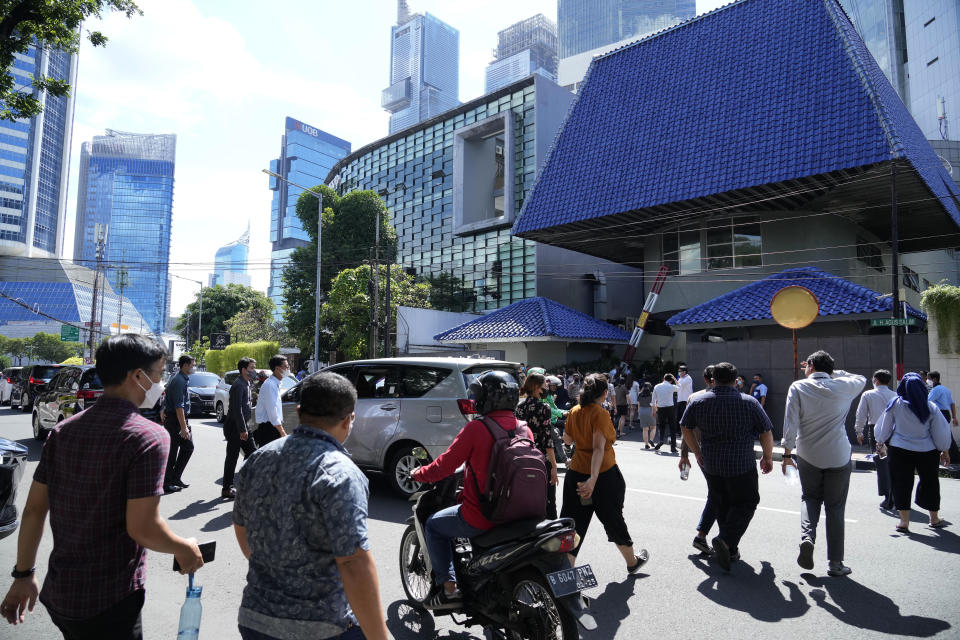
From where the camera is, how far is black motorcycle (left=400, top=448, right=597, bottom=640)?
3.04m

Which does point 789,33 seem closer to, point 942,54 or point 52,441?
point 52,441

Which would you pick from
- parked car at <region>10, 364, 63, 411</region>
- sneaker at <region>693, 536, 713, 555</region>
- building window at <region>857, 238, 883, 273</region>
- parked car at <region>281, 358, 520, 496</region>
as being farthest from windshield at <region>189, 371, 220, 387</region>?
building window at <region>857, 238, 883, 273</region>

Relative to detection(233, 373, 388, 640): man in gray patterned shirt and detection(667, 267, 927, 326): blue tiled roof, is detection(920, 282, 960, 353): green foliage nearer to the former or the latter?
detection(667, 267, 927, 326): blue tiled roof

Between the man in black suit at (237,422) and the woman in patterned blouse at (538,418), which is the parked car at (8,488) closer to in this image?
the man in black suit at (237,422)

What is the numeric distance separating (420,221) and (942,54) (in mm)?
52709

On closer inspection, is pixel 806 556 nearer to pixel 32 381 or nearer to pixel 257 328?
pixel 32 381

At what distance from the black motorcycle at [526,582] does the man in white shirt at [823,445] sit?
9.70 ft

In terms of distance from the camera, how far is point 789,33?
71.5 feet

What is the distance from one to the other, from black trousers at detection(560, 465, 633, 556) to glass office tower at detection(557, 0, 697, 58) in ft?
640

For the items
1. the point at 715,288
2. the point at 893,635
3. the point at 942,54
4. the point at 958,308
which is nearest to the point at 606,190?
the point at 715,288

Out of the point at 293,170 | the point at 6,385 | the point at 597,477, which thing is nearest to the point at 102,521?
the point at 597,477

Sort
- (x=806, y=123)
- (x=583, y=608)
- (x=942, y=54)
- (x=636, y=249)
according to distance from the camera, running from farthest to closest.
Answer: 1. (x=942, y=54)
2. (x=636, y=249)
3. (x=806, y=123)
4. (x=583, y=608)

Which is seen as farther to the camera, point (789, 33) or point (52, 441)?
point (789, 33)

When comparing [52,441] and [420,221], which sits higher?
[420,221]
